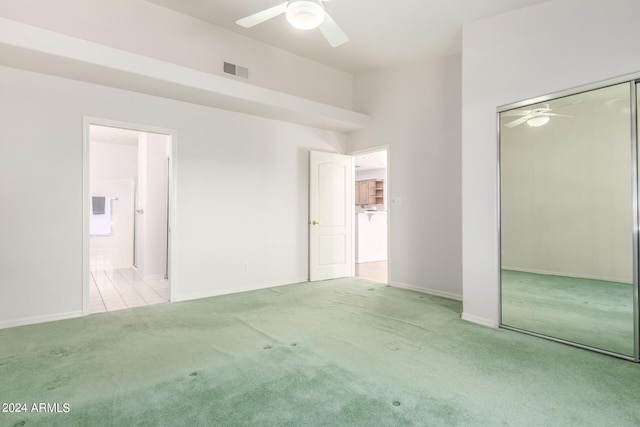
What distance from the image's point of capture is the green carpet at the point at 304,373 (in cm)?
192

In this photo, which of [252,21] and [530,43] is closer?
[252,21]

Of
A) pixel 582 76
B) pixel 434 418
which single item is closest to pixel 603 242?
pixel 582 76

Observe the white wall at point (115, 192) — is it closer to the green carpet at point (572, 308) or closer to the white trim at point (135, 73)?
the white trim at point (135, 73)

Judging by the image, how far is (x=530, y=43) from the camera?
3193 mm

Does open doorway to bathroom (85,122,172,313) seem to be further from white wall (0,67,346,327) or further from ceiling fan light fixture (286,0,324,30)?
ceiling fan light fixture (286,0,324,30)

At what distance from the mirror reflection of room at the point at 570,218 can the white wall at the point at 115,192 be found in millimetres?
7427

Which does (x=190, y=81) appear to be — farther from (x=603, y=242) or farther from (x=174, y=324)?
(x=603, y=242)

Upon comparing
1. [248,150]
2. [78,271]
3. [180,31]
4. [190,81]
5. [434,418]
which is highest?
[180,31]

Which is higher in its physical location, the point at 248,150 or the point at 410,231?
the point at 248,150

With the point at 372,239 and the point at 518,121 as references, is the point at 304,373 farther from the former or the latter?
the point at 372,239

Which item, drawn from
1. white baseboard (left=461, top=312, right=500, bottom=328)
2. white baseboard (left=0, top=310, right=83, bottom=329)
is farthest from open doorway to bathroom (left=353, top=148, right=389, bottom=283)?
white baseboard (left=0, top=310, right=83, bottom=329)

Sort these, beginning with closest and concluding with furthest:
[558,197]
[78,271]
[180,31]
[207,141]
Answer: [558,197] → [78,271] → [180,31] → [207,141]

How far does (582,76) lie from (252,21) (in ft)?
9.40

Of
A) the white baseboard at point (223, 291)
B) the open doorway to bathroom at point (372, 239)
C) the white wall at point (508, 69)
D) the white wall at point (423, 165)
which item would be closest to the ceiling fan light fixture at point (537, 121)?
the white wall at point (508, 69)
